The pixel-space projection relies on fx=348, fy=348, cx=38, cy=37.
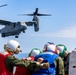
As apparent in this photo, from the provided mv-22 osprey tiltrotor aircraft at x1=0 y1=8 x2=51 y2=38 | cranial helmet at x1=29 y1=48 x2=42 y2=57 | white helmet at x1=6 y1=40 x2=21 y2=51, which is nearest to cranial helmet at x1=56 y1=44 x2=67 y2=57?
cranial helmet at x1=29 y1=48 x2=42 y2=57

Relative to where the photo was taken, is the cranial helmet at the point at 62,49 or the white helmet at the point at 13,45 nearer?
the white helmet at the point at 13,45

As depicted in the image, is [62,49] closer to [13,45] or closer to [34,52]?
[34,52]

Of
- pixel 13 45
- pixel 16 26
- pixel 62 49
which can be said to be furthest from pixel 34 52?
pixel 16 26

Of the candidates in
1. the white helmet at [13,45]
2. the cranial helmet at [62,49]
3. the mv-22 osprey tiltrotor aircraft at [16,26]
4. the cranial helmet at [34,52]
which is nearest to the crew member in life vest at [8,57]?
the white helmet at [13,45]

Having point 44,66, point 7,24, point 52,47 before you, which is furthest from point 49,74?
point 7,24

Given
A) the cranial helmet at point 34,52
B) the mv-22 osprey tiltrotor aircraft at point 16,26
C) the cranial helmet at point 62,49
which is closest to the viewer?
the cranial helmet at point 34,52

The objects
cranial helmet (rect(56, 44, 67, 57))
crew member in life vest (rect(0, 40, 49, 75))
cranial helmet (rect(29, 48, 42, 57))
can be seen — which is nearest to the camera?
crew member in life vest (rect(0, 40, 49, 75))

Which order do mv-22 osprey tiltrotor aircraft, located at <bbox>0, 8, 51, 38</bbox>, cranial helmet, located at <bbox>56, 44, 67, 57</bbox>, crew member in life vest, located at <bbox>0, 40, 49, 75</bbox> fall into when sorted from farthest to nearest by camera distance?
mv-22 osprey tiltrotor aircraft, located at <bbox>0, 8, 51, 38</bbox>
cranial helmet, located at <bbox>56, 44, 67, 57</bbox>
crew member in life vest, located at <bbox>0, 40, 49, 75</bbox>

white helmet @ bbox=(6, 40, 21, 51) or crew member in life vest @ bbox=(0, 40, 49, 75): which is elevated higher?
white helmet @ bbox=(6, 40, 21, 51)

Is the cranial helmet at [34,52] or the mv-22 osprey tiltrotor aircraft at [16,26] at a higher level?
the mv-22 osprey tiltrotor aircraft at [16,26]

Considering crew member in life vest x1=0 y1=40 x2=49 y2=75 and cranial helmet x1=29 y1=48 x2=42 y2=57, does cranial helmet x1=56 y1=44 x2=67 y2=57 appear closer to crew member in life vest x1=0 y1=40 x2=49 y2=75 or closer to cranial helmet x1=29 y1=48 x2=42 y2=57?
cranial helmet x1=29 y1=48 x2=42 y2=57

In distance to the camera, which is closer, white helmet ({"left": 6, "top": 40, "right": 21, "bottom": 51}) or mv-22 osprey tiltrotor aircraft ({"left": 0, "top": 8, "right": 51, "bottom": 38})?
white helmet ({"left": 6, "top": 40, "right": 21, "bottom": 51})

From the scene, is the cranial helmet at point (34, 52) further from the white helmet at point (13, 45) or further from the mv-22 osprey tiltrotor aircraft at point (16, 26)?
the mv-22 osprey tiltrotor aircraft at point (16, 26)

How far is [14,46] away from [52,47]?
165cm
